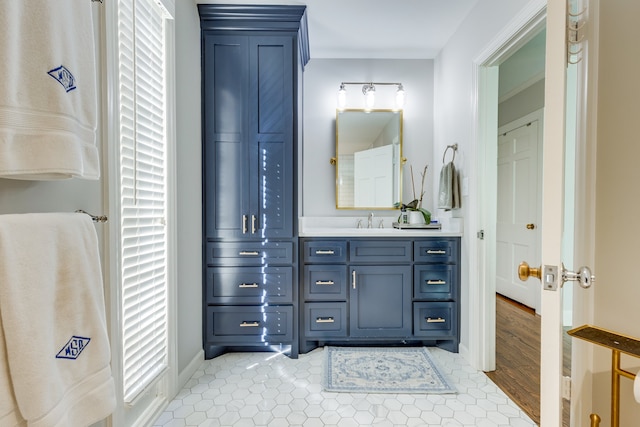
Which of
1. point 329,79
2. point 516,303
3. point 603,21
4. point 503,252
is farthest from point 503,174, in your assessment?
point 603,21

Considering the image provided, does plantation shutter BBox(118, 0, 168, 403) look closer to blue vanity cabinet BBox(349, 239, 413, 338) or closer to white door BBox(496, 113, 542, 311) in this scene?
blue vanity cabinet BBox(349, 239, 413, 338)

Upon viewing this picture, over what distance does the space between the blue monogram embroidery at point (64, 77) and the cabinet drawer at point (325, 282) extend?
1766mm

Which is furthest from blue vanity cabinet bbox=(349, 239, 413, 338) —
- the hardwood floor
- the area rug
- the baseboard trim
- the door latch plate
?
the door latch plate

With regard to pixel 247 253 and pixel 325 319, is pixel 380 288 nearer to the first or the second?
pixel 325 319

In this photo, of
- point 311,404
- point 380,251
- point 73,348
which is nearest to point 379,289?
point 380,251

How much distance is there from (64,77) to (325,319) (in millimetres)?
2038

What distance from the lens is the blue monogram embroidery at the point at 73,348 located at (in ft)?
2.68

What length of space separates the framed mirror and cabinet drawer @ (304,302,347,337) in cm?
99

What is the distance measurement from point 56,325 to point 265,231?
1480 mm

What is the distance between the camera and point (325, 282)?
234 cm

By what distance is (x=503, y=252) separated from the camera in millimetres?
3805

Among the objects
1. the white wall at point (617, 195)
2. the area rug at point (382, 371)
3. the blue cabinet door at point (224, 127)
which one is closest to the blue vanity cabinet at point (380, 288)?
the area rug at point (382, 371)

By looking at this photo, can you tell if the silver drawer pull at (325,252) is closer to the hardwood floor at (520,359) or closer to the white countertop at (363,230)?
the white countertop at (363,230)

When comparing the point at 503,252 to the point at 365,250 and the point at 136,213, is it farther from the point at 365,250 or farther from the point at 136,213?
the point at 136,213
